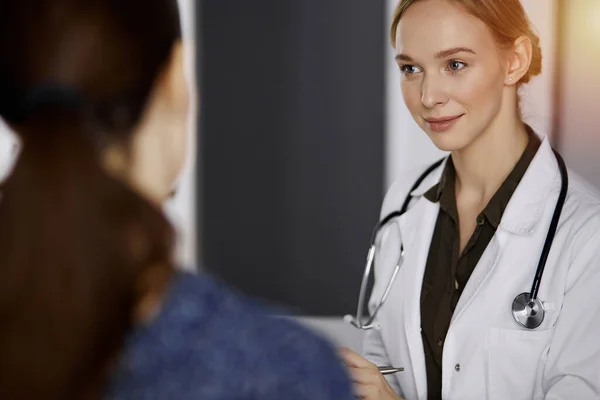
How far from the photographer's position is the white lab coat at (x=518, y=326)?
113 cm

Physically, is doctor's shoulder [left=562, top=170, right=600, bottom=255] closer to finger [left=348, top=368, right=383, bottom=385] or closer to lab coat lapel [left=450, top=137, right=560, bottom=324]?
lab coat lapel [left=450, top=137, right=560, bottom=324]

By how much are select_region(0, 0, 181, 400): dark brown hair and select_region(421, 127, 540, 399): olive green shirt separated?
2.77 feet

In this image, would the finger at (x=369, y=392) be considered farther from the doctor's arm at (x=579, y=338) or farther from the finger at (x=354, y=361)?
the doctor's arm at (x=579, y=338)

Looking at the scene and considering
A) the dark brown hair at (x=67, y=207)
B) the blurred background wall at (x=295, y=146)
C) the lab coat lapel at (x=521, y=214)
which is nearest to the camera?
the dark brown hair at (x=67, y=207)

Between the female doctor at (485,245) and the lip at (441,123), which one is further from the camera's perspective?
the lip at (441,123)

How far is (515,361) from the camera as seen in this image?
1.18 m

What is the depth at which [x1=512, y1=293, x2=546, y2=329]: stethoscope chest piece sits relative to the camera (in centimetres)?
116

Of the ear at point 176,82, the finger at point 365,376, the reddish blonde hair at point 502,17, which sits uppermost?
the ear at point 176,82

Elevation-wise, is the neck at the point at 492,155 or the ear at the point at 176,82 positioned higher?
the ear at the point at 176,82

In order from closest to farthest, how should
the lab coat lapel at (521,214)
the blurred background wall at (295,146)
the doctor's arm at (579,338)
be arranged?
the doctor's arm at (579,338)
the lab coat lapel at (521,214)
the blurred background wall at (295,146)

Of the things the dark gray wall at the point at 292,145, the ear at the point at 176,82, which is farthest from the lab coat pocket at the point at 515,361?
the dark gray wall at the point at 292,145

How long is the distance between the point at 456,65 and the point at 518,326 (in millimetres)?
454

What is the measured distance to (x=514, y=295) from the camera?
1209 millimetres

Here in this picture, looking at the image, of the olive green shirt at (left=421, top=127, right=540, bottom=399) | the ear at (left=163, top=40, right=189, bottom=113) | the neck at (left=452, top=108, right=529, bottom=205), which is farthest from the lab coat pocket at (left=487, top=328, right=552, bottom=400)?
the ear at (left=163, top=40, right=189, bottom=113)
